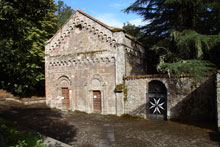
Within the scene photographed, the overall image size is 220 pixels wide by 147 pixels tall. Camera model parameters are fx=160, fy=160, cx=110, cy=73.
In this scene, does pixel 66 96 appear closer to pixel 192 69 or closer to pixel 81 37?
pixel 81 37

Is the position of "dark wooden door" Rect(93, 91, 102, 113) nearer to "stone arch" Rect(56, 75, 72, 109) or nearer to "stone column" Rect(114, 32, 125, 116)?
"stone column" Rect(114, 32, 125, 116)

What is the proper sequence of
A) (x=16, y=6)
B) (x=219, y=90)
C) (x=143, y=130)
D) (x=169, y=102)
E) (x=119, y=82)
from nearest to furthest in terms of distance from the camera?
(x=16, y=6) < (x=219, y=90) < (x=143, y=130) < (x=169, y=102) < (x=119, y=82)

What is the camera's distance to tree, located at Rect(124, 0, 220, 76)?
10242 mm

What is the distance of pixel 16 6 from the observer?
15.7 feet

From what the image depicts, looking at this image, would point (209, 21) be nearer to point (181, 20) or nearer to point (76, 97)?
point (181, 20)

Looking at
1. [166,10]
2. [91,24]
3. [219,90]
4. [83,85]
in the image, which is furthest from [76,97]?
[166,10]

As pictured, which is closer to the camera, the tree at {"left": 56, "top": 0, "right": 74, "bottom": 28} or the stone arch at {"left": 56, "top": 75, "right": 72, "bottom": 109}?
the stone arch at {"left": 56, "top": 75, "right": 72, "bottom": 109}

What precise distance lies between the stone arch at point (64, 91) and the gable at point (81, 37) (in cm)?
241

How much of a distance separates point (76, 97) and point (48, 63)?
4.75 m

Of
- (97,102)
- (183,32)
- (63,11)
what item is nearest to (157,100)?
(97,102)

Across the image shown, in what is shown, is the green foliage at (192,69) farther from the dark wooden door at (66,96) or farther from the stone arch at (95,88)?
the dark wooden door at (66,96)

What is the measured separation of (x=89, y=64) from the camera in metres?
12.9

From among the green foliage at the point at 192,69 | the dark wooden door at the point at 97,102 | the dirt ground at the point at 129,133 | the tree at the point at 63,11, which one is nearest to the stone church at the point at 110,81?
the dark wooden door at the point at 97,102

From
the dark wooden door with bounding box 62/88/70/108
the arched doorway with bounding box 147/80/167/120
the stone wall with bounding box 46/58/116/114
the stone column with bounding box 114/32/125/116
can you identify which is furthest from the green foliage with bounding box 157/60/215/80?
the dark wooden door with bounding box 62/88/70/108
